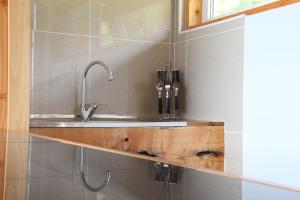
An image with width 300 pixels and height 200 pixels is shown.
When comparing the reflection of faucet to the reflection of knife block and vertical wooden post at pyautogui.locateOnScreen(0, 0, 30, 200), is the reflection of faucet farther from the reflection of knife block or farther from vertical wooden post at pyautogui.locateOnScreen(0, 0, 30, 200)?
vertical wooden post at pyautogui.locateOnScreen(0, 0, 30, 200)

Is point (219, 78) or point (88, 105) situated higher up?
point (219, 78)

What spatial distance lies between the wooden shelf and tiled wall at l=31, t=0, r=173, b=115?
0.52m

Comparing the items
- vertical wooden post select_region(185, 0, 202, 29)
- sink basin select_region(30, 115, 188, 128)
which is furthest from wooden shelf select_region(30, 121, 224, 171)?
vertical wooden post select_region(185, 0, 202, 29)

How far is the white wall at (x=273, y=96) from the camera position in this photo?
2156 millimetres

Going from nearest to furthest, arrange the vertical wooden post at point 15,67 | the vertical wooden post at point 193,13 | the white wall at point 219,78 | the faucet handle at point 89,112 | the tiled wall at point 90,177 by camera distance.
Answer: the tiled wall at point 90,177, the vertical wooden post at point 15,67, the white wall at point 219,78, the faucet handle at point 89,112, the vertical wooden post at point 193,13

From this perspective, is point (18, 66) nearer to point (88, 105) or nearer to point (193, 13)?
point (88, 105)

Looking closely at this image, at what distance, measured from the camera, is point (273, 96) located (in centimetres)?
228

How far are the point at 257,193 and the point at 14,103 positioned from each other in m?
1.71

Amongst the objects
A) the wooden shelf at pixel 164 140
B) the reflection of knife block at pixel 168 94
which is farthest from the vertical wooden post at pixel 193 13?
the wooden shelf at pixel 164 140

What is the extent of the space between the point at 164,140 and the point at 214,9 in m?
1.01

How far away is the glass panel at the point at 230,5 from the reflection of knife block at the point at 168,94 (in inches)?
18.1

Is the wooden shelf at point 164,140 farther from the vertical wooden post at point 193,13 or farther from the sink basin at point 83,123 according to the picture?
the vertical wooden post at point 193,13

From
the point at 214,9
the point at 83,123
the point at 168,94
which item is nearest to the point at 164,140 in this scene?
the point at 83,123

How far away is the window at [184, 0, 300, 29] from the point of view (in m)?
2.54
